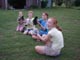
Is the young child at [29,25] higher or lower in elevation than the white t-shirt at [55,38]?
lower

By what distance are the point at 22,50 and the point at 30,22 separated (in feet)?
7.43

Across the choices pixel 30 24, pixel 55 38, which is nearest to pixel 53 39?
pixel 55 38

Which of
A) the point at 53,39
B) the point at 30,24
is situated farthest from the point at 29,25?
the point at 53,39

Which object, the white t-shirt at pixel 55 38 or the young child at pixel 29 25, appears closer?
the white t-shirt at pixel 55 38

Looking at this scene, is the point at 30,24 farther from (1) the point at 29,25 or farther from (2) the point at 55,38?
(2) the point at 55,38

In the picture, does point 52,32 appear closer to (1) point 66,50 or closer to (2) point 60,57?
(2) point 60,57

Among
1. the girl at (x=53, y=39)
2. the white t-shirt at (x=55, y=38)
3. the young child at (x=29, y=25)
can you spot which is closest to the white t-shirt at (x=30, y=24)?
the young child at (x=29, y=25)

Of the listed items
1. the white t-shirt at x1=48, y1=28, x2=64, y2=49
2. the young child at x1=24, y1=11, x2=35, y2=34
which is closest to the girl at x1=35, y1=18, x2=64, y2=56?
the white t-shirt at x1=48, y1=28, x2=64, y2=49

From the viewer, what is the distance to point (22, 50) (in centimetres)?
678

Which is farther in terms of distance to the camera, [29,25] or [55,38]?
[29,25]

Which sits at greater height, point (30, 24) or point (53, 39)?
point (53, 39)

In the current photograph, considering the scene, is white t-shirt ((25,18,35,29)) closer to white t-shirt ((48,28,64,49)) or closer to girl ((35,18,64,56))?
girl ((35,18,64,56))

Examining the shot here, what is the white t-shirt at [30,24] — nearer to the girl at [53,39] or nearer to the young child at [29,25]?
the young child at [29,25]

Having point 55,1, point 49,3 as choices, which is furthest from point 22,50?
point 55,1
